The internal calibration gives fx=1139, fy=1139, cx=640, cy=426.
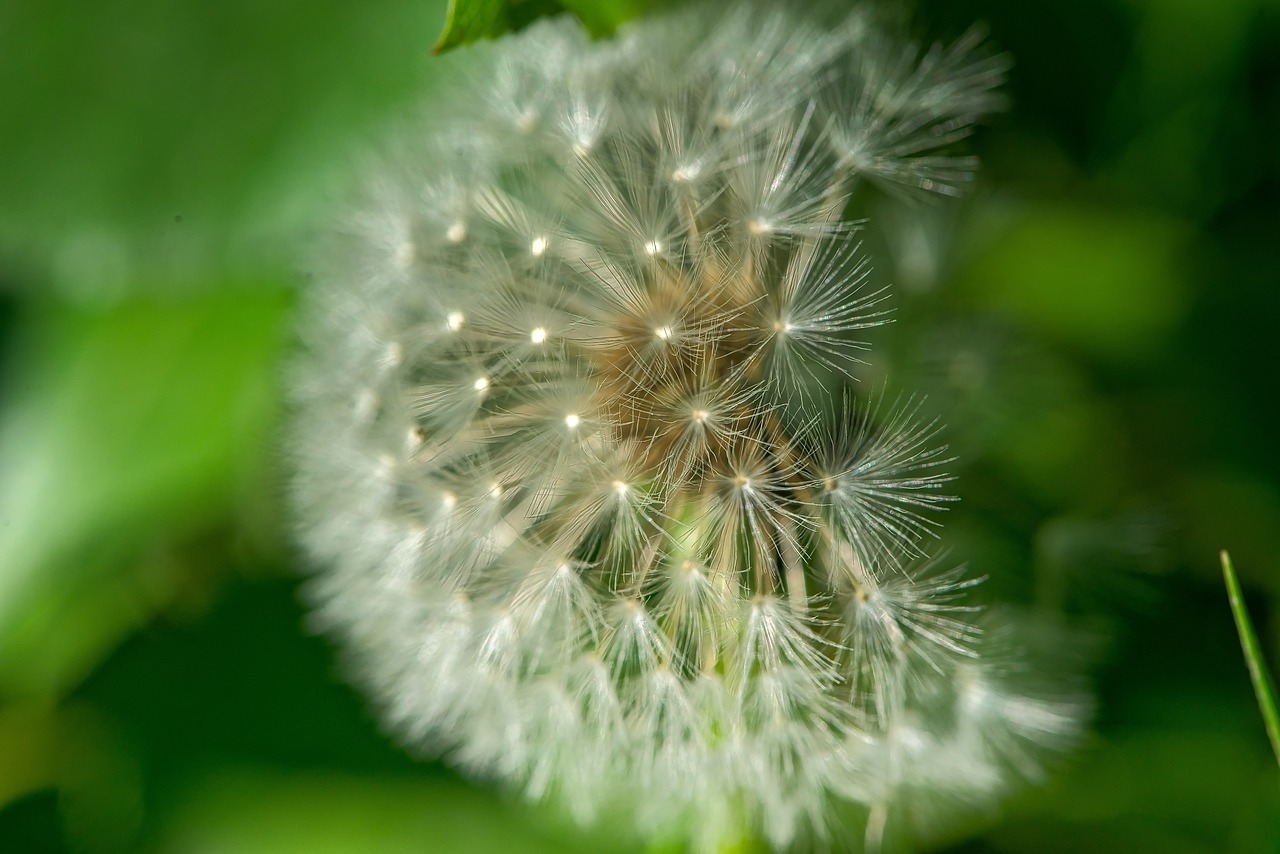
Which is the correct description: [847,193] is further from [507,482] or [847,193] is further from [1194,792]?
[1194,792]

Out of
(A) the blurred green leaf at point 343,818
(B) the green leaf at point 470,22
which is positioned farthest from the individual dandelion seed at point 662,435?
(A) the blurred green leaf at point 343,818

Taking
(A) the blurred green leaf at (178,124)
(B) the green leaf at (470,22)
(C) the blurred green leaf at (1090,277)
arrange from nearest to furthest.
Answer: (B) the green leaf at (470,22) < (A) the blurred green leaf at (178,124) < (C) the blurred green leaf at (1090,277)

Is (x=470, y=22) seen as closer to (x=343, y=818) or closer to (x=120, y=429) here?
(x=120, y=429)

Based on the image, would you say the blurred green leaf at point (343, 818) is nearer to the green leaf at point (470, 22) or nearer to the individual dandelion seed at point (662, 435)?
the individual dandelion seed at point (662, 435)

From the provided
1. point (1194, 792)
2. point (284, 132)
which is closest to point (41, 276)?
point (284, 132)

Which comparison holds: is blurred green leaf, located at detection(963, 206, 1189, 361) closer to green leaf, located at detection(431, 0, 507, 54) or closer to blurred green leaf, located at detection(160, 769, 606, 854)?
green leaf, located at detection(431, 0, 507, 54)

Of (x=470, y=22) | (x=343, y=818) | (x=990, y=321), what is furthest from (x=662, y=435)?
(x=343, y=818)

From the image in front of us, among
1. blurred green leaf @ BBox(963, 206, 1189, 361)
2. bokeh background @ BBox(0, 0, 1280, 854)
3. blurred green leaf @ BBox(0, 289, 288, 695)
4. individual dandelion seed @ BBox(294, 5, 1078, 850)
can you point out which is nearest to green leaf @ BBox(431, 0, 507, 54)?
individual dandelion seed @ BBox(294, 5, 1078, 850)
